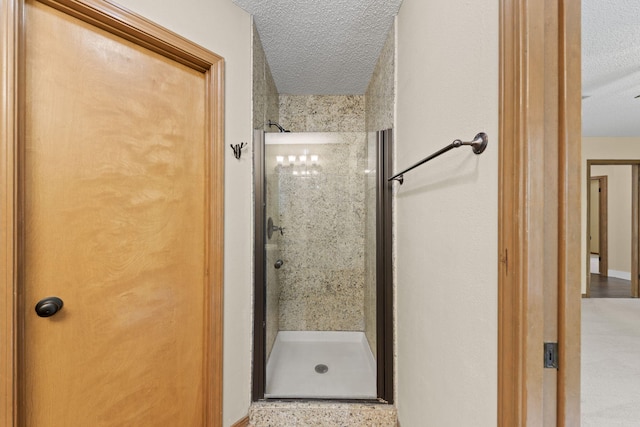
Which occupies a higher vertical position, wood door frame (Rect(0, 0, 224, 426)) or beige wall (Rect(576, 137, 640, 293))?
beige wall (Rect(576, 137, 640, 293))

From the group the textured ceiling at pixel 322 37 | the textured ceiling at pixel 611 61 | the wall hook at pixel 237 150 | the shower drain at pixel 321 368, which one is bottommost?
the shower drain at pixel 321 368

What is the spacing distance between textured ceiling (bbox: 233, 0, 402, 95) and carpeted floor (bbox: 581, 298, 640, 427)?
2494mm

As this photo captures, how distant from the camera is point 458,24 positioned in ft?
2.57

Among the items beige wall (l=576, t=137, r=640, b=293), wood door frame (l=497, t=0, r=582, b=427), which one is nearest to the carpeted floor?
beige wall (l=576, t=137, r=640, b=293)

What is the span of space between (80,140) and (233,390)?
138 centimetres

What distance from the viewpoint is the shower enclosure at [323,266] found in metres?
1.54

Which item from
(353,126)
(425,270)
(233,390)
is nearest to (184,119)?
(425,270)

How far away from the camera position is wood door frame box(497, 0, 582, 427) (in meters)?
0.56

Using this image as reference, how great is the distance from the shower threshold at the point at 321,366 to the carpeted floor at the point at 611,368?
120 centimetres

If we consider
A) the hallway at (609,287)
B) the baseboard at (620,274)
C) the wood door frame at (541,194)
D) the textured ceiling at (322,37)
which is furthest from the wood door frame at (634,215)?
the wood door frame at (541,194)

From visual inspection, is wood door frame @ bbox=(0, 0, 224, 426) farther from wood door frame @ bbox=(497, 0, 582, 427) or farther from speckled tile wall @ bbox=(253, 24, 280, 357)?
wood door frame @ bbox=(497, 0, 582, 427)

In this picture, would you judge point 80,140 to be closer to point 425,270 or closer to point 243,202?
point 243,202

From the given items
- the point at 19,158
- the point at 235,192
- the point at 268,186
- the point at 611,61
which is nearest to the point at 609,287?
the point at 611,61

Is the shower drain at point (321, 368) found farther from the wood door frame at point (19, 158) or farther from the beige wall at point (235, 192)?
the wood door frame at point (19, 158)
